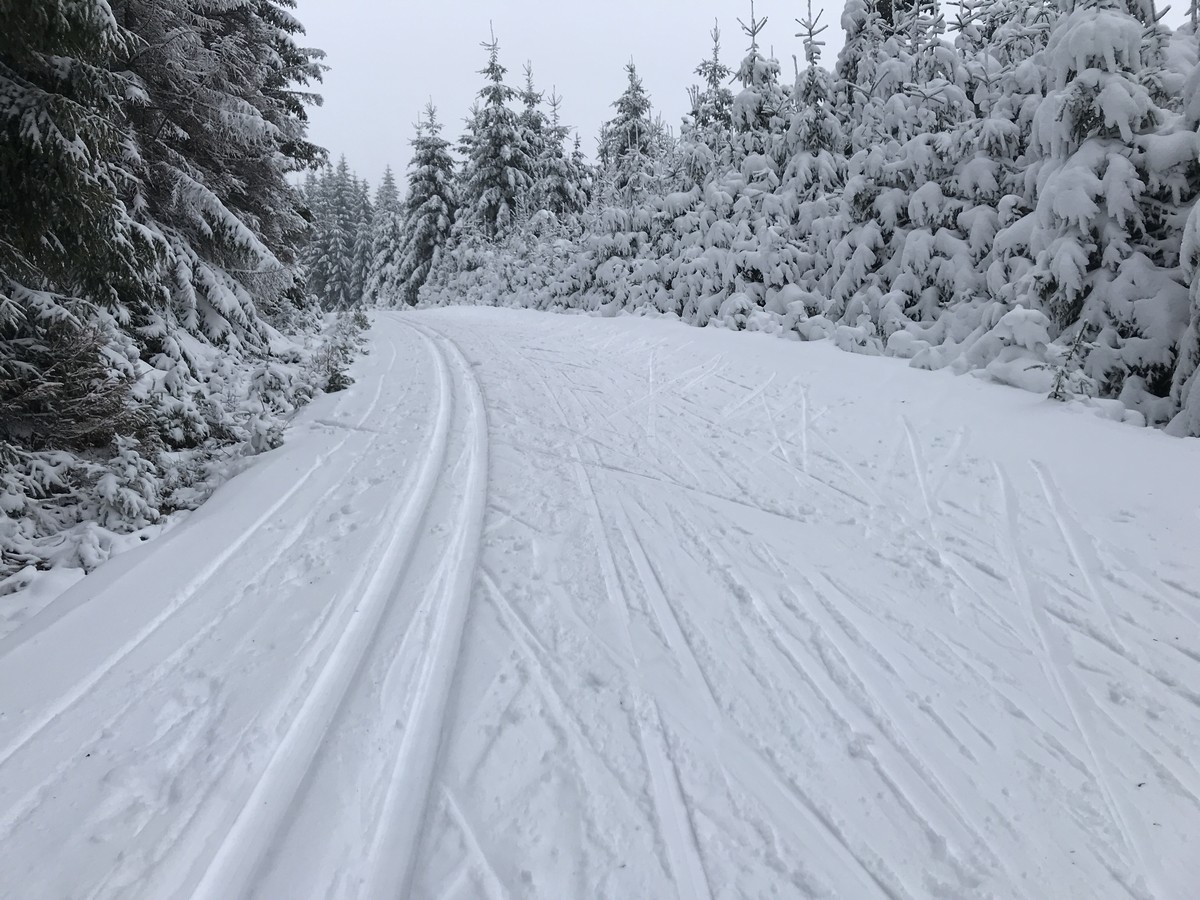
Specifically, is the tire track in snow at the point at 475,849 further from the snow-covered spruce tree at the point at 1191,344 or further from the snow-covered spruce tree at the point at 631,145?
the snow-covered spruce tree at the point at 631,145

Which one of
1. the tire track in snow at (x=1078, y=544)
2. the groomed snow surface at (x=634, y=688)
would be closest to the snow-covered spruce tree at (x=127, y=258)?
the groomed snow surface at (x=634, y=688)

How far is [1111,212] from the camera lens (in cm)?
677

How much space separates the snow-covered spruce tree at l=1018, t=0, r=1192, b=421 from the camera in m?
6.59

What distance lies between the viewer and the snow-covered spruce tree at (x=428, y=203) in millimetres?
33125

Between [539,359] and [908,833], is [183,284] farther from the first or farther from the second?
[908,833]

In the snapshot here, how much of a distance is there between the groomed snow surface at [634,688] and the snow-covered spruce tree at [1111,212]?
6.92 feet

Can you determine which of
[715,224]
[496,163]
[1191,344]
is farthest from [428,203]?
[1191,344]

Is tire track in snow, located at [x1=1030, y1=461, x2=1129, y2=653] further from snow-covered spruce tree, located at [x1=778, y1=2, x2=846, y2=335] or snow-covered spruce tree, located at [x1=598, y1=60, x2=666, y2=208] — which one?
snow-covered spruce tree, located at [x1=598, y1=60, x2=666, y2=208]

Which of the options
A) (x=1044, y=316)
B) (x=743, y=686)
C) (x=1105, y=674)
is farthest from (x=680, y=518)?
(x=1044, y=316)

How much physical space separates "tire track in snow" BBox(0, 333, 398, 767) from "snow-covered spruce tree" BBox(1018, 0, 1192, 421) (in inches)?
329

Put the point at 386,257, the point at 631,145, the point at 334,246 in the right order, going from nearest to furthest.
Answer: the point at 631,145 < the point at 386,257 < the point at 334,246

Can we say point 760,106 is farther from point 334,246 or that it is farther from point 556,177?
point 334,246

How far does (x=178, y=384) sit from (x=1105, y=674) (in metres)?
8.43

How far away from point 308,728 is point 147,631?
4.56 ft
